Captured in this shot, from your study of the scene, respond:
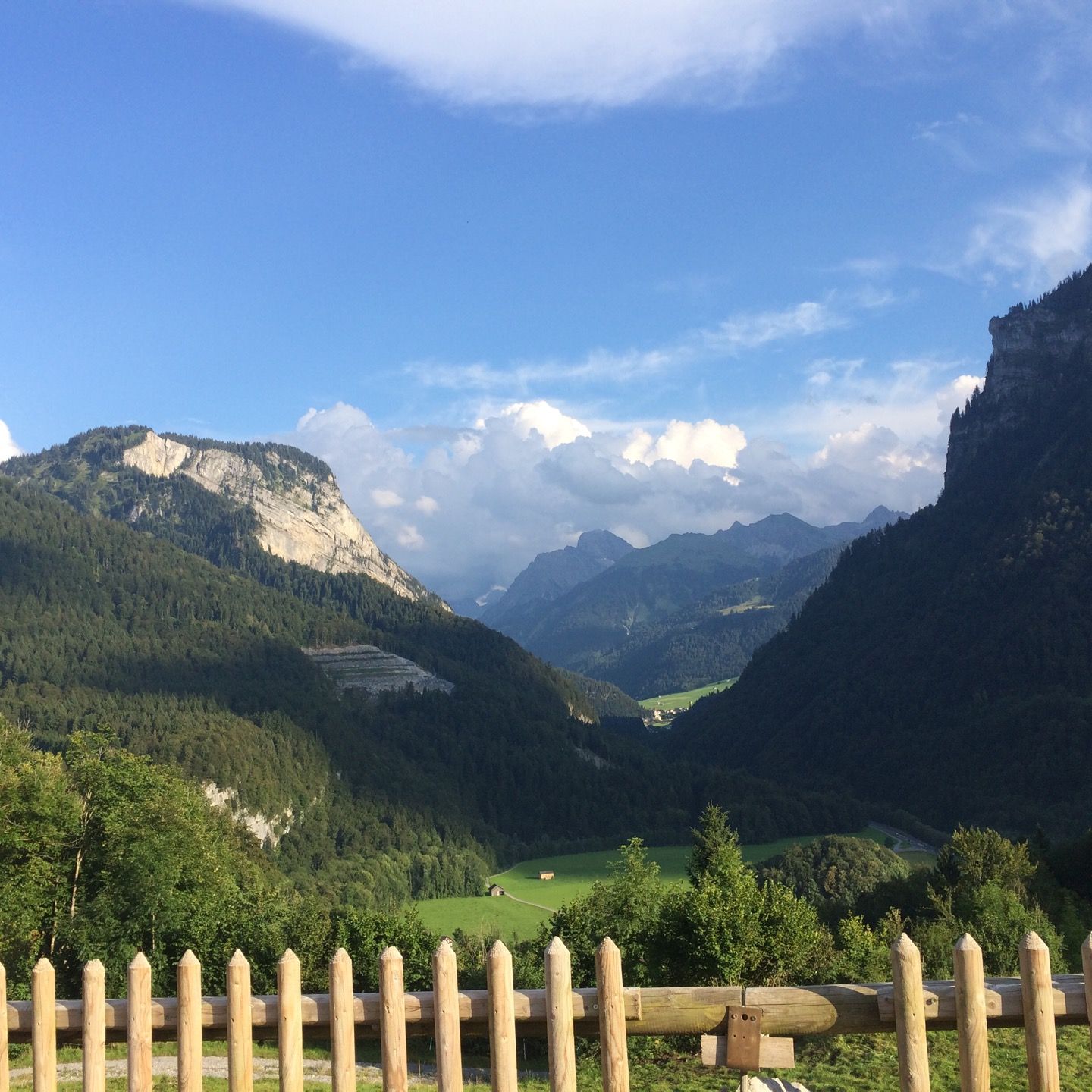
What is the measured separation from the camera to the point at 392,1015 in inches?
371

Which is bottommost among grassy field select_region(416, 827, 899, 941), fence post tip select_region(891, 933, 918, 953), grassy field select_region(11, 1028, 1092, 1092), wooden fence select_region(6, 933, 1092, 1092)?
grassy field select_region(416, 827, 899, 941)

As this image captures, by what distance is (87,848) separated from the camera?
149 ft

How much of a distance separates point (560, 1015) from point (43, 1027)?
506 cm

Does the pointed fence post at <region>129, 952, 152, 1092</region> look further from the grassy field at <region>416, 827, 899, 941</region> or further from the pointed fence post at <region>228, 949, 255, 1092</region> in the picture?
the grassy field at <region>416, 827, 899, 941</region>

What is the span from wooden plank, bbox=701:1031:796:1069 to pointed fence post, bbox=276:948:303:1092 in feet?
12.4

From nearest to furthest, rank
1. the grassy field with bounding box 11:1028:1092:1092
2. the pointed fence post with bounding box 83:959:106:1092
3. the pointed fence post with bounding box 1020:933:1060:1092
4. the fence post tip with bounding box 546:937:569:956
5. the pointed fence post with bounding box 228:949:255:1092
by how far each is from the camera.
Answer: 1. the pointed fence post with bounding box 1020:933:1060:1092
2. the fence post tip with bounding box 546:937:569:956
3. the pointed fence post with bounding box 228:949:255:1092
4. the pointed fence post with bounding box 83:959:106:1092
5. the grassy field with bounding box 11:1028:1092:1092

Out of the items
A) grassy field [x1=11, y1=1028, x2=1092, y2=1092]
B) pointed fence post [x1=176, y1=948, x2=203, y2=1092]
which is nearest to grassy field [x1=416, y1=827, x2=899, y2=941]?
grassy field [x1=11, y1=1028, x2=1092, y2=1092]

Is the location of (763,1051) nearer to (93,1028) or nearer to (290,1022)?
(290,1022)

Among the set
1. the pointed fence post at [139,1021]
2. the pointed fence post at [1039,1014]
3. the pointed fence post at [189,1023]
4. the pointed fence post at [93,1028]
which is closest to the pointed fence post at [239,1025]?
the pointed fence post at [189,1023]

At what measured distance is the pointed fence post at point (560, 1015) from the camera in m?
9.32

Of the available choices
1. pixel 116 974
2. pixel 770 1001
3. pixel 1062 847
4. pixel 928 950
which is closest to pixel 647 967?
pixel 928 950

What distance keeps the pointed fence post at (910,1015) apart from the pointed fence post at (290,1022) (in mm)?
5429

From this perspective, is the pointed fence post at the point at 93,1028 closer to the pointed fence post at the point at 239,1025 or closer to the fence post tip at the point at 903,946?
the pointed fence post at the point at 239,1025

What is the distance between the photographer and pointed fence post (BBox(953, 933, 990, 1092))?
8.98 metres
